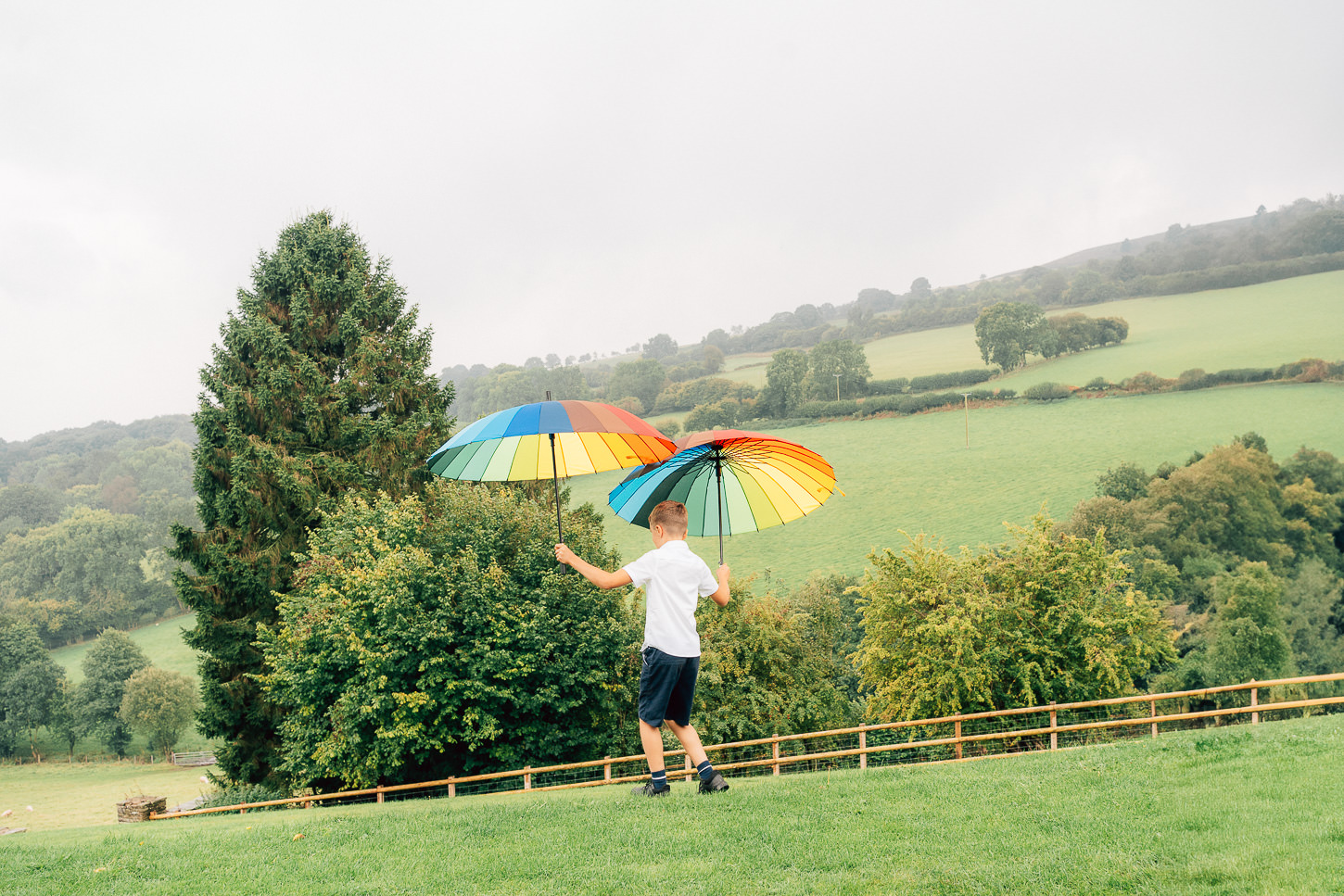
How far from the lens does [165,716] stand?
55.0 meters

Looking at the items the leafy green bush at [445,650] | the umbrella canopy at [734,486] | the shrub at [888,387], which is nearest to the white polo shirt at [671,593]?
the umbrella canopy at [734,486]

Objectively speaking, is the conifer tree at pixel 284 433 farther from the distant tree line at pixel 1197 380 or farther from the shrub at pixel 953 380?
the distant tree line at pixel 1197 380

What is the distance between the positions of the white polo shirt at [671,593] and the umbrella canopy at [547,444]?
4.02 feet

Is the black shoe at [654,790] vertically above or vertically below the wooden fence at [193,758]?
above

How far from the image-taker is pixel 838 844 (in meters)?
5.29

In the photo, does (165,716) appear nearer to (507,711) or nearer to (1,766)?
(1,766)

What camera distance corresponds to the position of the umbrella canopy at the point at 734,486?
7.61 metres

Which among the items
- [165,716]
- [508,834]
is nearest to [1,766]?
[165,716]

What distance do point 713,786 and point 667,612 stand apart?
1.88m

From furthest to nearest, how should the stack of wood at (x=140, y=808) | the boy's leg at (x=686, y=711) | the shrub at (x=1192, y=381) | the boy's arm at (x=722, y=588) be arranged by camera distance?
1. the shrub at (x=1192, y=381)
2. the stack of wood at (x=140, y=808)
3. the boy's arm at (x=722, y=588)
4. the boy's leg at (x=686, y=711)

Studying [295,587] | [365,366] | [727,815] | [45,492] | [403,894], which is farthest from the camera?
[45,492]

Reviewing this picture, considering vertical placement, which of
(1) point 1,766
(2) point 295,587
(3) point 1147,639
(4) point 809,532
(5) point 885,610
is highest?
(2) point 295,587

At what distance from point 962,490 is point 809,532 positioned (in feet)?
50.6

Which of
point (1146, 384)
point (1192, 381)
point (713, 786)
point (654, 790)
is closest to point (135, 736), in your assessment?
point (654, 790)
